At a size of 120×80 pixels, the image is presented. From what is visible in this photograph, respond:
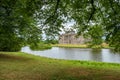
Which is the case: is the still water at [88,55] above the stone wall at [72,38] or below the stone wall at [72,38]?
below

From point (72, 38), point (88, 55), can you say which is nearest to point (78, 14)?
point (88, 55)

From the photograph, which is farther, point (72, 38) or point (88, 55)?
point (72, 38)

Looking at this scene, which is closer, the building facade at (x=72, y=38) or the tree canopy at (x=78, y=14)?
the tree canopy at (x=78, y=14)

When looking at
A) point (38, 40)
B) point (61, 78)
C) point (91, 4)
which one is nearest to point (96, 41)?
point (91, 4)

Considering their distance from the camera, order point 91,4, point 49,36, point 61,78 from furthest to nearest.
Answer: point 49,36 < point 91,4 < point 61,78

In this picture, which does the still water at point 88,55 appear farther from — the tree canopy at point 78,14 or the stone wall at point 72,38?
the tree canopy at point 78,14

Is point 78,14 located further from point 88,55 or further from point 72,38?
point 72,38

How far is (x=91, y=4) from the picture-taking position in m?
12.1

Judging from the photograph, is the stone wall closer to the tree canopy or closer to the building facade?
the building facade

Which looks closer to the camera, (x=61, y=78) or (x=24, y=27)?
(x=61, y=78)

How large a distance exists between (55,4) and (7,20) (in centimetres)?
776

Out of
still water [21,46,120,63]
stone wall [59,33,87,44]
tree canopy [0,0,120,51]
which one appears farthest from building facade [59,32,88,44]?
still water [21,46,120,63]

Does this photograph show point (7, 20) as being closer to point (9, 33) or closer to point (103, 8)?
point (9, 33)

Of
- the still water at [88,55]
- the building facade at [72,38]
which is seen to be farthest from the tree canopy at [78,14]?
the still water at [88,55]
